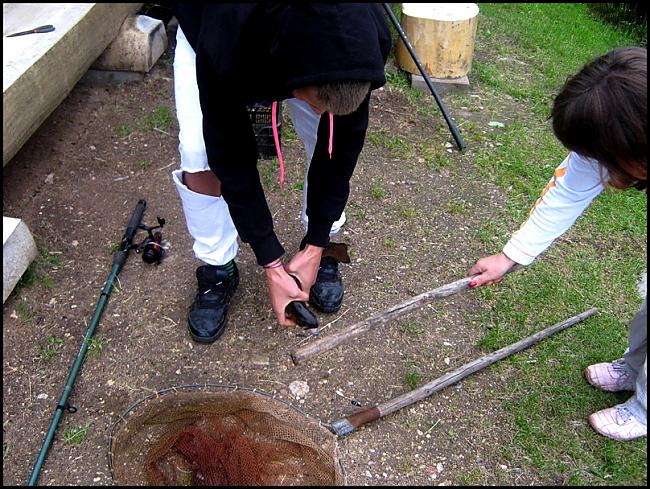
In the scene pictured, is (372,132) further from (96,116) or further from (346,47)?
(346,47)

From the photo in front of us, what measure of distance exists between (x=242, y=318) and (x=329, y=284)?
1.39 ft

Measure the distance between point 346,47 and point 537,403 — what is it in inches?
65.7

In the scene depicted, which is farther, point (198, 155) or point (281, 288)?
point (281, 288)

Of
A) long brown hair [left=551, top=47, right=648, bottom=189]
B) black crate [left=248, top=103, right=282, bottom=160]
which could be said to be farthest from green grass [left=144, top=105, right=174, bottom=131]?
long brown hair [left=551, top=47, right=648, bottom=189]

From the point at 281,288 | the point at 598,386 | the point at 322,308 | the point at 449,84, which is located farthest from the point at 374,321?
the point at 449,84

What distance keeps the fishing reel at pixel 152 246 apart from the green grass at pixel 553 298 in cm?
158

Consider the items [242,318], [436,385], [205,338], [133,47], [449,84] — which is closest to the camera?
[436,385]

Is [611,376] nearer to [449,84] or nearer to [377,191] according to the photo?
[377,191]

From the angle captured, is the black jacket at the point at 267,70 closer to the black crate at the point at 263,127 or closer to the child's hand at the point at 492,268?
the child's hand at the point at 492,268

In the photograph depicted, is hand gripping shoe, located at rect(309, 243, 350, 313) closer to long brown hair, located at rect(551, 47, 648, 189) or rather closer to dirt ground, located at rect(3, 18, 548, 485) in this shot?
dirt ground, located at rect(3, 18, 548, 485)

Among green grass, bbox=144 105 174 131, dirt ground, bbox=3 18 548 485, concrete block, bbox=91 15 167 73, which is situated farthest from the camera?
concrete block, bbox=91 15 167 73

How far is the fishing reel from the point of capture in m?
2.99

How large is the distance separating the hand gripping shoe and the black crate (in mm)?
935

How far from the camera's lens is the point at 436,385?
245 cm
